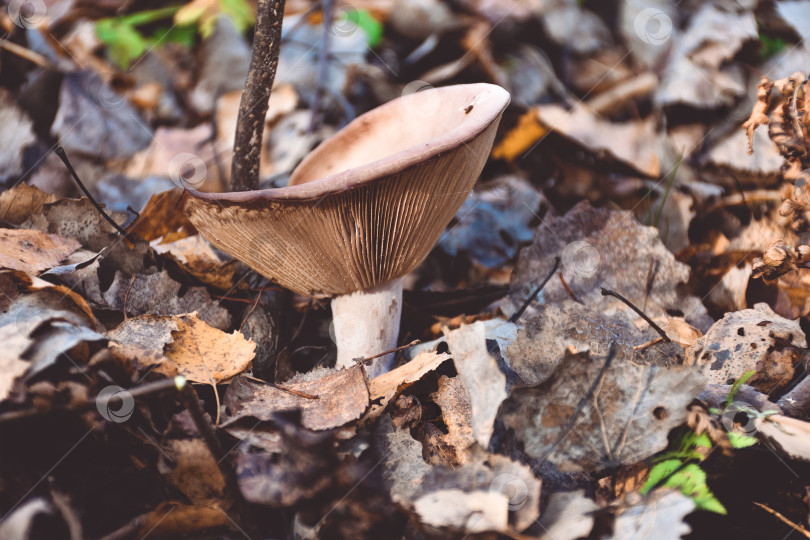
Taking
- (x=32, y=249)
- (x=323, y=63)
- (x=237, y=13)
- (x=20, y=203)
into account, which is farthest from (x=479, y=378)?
(x=237, y=13)

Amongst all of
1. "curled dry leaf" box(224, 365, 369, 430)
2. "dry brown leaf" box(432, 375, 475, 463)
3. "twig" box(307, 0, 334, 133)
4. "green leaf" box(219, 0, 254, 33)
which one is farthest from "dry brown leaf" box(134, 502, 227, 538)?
"green leaf" box(219, 0, 254, 33)

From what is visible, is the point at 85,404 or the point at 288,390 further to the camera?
the point at 288,390

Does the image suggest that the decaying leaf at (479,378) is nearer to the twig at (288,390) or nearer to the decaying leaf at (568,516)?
the decaying leaf at (568,516)

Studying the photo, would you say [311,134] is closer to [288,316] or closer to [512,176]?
[512,176]

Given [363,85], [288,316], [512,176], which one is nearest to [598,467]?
[288,316]

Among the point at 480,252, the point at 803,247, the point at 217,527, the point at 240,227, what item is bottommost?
the point at 480,252

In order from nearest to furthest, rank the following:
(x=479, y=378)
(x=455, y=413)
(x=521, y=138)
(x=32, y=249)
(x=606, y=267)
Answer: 1. (x=479, y=378)
2. (x=455, y=413)
3. (x=32, y=249)
4. (x=606, y=267)
5. (x=521, y=138)

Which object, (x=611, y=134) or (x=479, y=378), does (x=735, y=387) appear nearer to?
(x=479, y=378)
